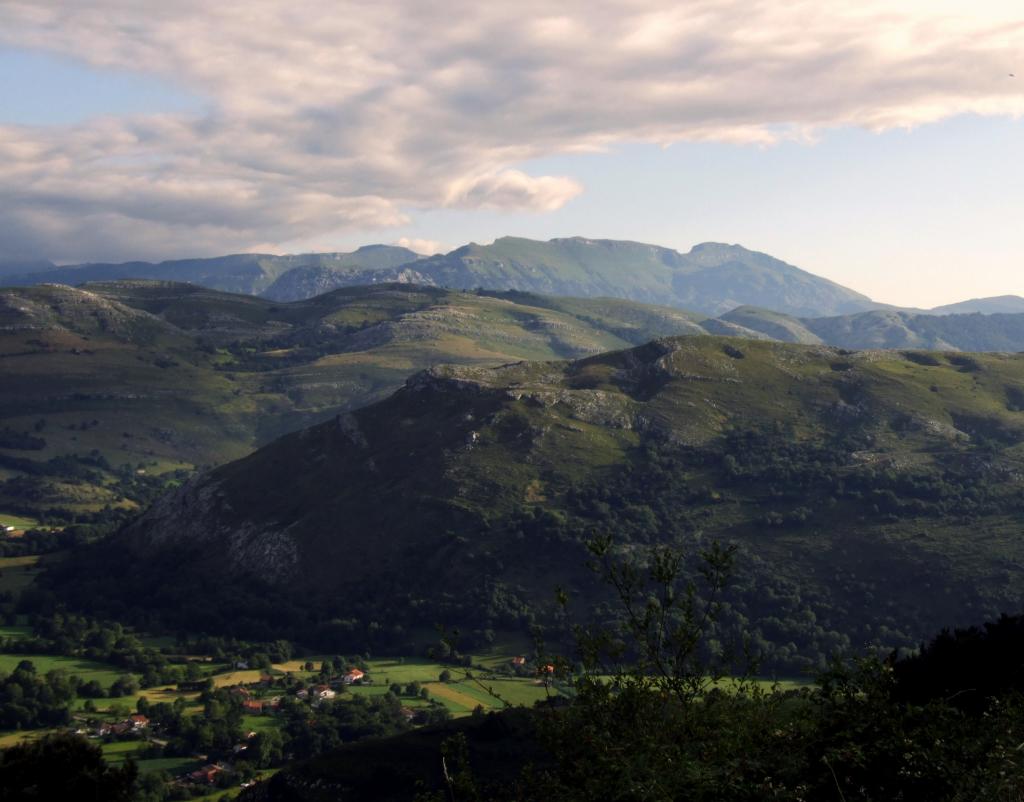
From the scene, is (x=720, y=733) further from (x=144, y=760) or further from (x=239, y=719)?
(x=239, y=719)

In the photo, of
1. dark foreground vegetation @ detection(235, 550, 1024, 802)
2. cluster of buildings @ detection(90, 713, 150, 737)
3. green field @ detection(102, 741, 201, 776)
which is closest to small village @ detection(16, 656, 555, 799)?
cluster of buildings @ detection(90, 713, 150, 737)

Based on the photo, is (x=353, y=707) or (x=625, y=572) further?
(x=353, y=707)

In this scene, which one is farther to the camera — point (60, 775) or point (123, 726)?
point (123, 726)

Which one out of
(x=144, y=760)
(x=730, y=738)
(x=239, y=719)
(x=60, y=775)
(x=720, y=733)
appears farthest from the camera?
(x=239, y=719)

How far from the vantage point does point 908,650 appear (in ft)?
626

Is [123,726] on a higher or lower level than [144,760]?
lower

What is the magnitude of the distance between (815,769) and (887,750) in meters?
4.56

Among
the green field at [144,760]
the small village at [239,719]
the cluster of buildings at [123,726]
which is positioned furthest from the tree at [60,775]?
the cluster of buildings at [123,726]

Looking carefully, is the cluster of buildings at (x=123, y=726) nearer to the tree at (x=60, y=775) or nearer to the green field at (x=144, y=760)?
the green field at (x=144, y=760)

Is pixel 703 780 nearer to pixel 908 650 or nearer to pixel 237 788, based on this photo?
pixel 237 788

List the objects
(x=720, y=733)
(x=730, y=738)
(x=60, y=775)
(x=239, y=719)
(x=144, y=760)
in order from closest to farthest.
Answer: (x=730, y=738) → (x=720, y=733) → (x=60, y=775) → (x=144, y=760) → (x=239, y=719)

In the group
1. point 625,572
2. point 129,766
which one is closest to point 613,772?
point 625,572

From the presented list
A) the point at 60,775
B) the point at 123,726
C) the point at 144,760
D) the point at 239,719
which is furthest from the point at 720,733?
the point at 123,726

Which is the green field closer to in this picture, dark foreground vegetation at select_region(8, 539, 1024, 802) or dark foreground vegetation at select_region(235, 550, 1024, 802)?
dark foreground vegetation at select_region(8, 539, 1024, 802)
